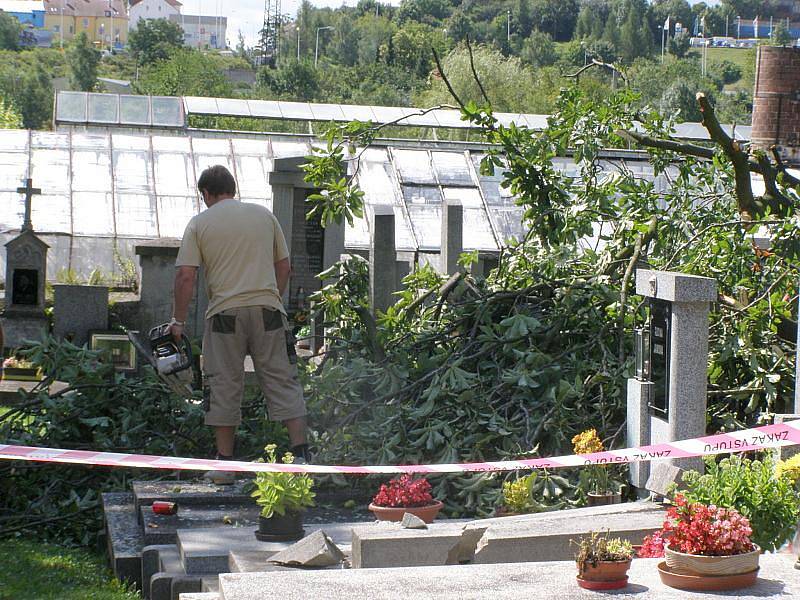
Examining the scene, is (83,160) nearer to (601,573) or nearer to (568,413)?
(568,413)

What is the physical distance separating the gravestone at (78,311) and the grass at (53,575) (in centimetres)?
542

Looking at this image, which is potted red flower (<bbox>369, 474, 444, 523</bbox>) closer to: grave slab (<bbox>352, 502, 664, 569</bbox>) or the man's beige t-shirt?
grave slab (<bbox>352, 502, 664, 569</bbox>)

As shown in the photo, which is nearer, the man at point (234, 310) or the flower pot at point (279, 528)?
the flower pot at point (279, 528)

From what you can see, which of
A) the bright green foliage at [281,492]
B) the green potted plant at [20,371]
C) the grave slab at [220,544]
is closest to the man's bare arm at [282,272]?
the grave slab at [220,544]

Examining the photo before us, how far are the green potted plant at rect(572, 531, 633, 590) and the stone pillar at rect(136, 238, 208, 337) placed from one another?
8342 millimetres

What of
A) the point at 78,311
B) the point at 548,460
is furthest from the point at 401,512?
the point at 78,311

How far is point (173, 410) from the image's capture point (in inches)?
327

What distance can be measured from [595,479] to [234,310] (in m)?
2.36

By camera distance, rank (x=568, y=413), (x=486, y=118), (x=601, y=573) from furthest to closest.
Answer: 1. (x=486, y=118)
2. (x=568, y=413)
3. (x=601, y=573)

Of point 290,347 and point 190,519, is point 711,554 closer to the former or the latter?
point 190,519

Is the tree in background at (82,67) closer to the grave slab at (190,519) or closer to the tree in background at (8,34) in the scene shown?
the tree in background at (8,34)

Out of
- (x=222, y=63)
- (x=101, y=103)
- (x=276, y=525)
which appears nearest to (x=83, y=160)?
(x=101, y=103)

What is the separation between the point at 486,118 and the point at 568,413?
8.73ft

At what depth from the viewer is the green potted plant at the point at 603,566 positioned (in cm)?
440
